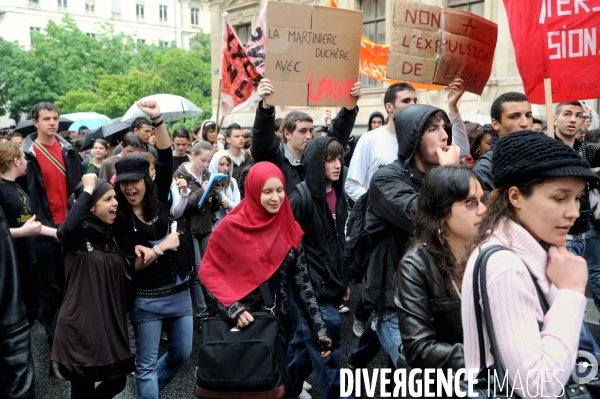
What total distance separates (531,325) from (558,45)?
128 inches

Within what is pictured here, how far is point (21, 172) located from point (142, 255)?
1.96 m

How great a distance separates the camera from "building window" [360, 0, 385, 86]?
2020 cm

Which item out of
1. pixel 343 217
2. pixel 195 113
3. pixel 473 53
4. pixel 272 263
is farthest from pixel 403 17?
pixel 195 113

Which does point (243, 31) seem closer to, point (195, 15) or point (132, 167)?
point (132, 167)

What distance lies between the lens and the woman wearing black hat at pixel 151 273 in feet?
13.0

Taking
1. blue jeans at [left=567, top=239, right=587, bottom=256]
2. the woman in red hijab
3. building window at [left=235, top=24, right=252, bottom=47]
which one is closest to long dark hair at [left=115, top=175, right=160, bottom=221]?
the woman in red hijab

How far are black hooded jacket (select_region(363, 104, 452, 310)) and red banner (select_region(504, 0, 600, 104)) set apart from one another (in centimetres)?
110

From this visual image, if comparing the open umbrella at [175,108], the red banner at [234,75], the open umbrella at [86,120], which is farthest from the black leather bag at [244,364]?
the open umbrella at [86,120]

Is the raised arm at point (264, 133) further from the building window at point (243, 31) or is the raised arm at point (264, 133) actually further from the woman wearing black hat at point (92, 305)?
the building window at point (243, 31)

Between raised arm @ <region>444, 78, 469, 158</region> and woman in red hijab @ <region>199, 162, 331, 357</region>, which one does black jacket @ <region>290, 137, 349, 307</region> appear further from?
raised arm @ <region>444, 78, 469, 158</region>

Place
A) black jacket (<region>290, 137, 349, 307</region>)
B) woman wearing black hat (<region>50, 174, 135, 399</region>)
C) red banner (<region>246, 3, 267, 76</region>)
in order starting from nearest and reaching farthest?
woman wearing black hat (<region>50, 174, 135, 399</region>) → black jacket (<region>290, 137, 349, 307</region>) → red banner (<region>246, 3, 267, 76</region>)

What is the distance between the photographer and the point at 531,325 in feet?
5.39

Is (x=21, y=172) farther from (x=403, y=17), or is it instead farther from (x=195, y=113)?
(x=195, y=113)

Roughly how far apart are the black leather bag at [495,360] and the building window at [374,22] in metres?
18.7
